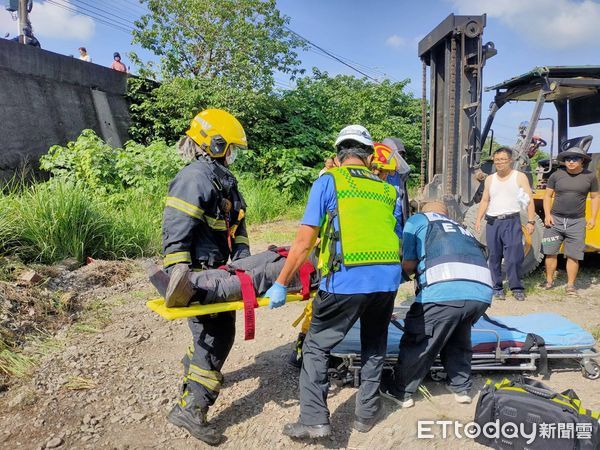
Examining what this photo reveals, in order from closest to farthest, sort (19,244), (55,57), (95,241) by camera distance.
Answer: (19,244)
(95,241)
(55,57)

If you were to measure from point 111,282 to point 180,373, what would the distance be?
2.31 metres

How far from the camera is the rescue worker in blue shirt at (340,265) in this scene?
7.86 ft

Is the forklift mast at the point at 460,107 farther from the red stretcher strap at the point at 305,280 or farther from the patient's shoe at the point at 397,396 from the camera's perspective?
the red stretcher strap at the point at 305,280

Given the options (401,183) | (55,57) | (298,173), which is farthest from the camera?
(298,173)

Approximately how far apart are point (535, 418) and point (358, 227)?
4.42 ft

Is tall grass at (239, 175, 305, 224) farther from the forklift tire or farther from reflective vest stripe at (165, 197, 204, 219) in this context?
reflective vest stripe at (165, 197, 204, 219)

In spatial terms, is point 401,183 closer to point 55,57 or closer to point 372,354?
point 372,354

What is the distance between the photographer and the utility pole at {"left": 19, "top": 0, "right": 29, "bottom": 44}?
362 inches

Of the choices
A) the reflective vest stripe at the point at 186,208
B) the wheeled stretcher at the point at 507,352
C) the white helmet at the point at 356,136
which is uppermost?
the white helmet at the point at 356,136

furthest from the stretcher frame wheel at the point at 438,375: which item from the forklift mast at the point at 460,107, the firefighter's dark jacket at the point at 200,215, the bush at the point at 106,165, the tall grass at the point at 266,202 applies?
the tall grass at the point at 266,202

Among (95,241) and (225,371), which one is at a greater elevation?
(95,241)

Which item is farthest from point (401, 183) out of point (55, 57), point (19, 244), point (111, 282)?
point (55, 57)

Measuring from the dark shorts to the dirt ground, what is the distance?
1021 mm

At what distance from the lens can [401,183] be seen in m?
4.02
